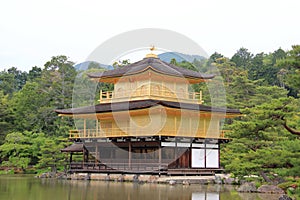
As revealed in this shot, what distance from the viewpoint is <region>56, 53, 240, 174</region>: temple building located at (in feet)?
87.5

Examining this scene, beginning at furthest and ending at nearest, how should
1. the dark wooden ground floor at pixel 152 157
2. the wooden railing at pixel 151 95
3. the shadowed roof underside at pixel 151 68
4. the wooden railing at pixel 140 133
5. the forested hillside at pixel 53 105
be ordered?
1. the forested hillside at pixel 53 105
2. the wooden railing at pixel 151 95
3. the shadowed roof underside at pixel 151 68
4. the wooden railing at pixel 140 133
5. the dark wooden ground floor at pixel 152 157

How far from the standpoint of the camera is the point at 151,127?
27.0 metres

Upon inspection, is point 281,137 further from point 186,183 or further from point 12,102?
point 12,102

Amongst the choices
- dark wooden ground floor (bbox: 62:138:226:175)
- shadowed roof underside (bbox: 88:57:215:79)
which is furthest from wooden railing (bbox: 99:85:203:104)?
dark wooden ground floor (bbox: 62:138:226:175)

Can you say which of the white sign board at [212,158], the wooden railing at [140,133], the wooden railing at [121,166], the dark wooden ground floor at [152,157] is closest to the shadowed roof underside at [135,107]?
the wooden railing at [140,133]

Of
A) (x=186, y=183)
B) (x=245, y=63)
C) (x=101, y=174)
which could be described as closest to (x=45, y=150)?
(x=101, y=174)

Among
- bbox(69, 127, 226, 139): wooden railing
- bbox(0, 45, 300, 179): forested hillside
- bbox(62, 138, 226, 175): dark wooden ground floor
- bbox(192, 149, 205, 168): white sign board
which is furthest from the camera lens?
bbox(0, 45, 300, 179): forested hillside

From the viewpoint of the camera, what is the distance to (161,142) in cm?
2612

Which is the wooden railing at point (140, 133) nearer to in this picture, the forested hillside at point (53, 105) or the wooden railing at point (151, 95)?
the forested hillside at point (53, 105)

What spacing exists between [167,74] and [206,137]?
171 inches

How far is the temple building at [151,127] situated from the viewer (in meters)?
26.7

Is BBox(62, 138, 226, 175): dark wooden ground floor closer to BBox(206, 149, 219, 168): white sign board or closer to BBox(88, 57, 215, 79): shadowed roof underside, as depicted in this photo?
BBox(206, 149, 219, 168): white sign board

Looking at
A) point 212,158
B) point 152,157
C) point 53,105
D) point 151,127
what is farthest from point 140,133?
point 53,105

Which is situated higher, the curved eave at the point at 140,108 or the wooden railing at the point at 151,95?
the wooden railing at the point at 151,95
